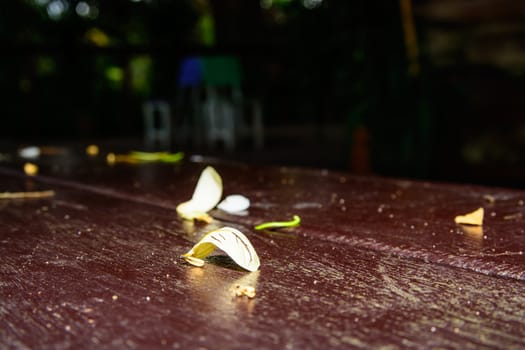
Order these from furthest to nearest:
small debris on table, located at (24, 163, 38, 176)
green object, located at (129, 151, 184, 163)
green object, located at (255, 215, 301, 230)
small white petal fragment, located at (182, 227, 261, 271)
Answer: green object, located at (129, 151, 184, 163) < small debris on table, located at (24, 163, 38, 176) < green object, located at (255, 215, 301, 230) < small white petal fragment, located at (182, 227, 261, 271)

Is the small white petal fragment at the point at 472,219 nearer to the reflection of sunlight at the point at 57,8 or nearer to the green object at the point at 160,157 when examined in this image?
the green object at the point at 160,157

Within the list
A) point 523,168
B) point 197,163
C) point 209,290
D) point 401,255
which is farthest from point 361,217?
point 523,168

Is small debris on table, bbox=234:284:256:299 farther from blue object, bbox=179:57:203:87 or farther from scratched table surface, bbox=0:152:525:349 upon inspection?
blue object, bbox=179:57:203:87

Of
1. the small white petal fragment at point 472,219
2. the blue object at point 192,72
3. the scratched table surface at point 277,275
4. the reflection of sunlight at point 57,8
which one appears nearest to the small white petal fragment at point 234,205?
the scratched table surface at point 277,275

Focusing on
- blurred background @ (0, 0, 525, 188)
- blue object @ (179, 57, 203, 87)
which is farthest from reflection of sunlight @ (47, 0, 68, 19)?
blue object @ (179, 57, 203, 87)

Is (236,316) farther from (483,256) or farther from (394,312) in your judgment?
(483,256)

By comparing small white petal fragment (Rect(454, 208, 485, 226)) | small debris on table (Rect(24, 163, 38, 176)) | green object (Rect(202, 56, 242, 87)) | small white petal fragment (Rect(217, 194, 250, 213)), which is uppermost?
green object (Rect(202, 56, 242, 87))
